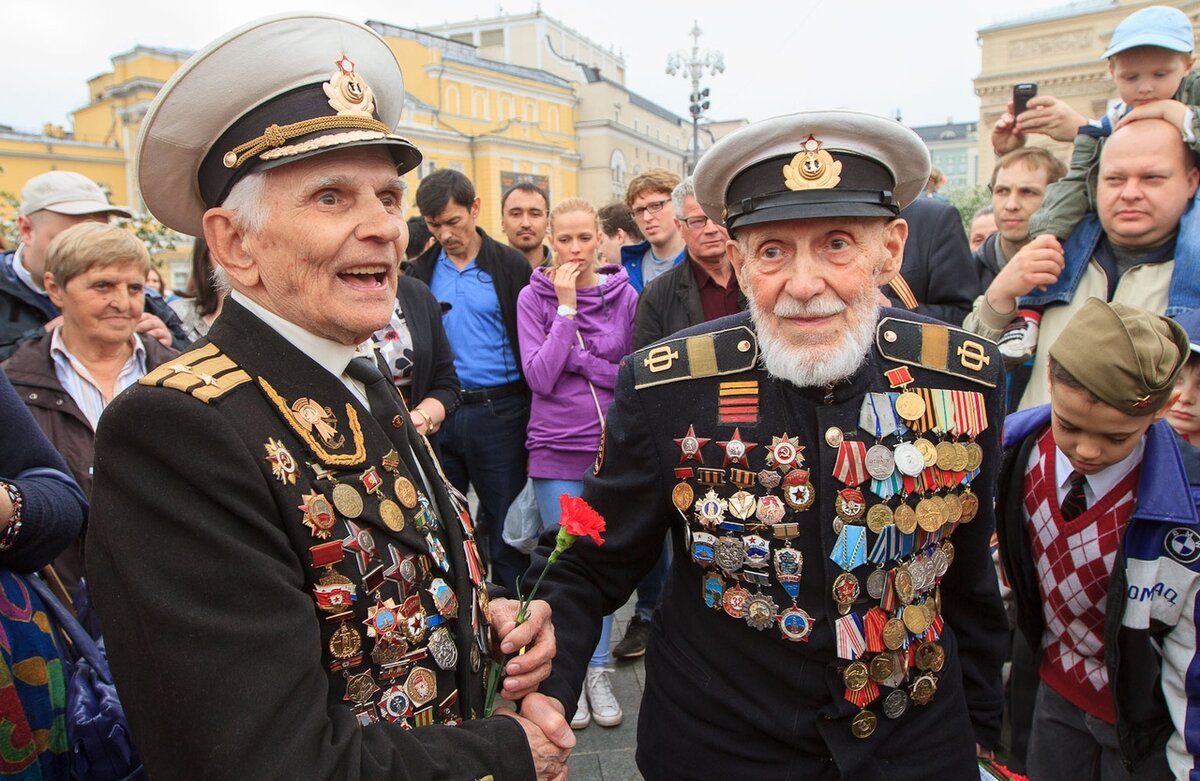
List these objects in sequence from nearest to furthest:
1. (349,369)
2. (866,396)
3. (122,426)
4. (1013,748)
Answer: (122,426) → (349,369) → (866,396) → (1013,748)

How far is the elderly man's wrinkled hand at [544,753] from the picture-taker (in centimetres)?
152

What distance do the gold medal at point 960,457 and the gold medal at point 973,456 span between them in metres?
0.01

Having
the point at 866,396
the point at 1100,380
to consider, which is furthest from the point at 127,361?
the point at 1100,380

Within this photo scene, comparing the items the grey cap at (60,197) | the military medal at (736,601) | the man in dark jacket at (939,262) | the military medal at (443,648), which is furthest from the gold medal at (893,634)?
the grey cap at (60,197)

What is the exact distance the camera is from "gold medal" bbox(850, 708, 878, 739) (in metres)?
1.81

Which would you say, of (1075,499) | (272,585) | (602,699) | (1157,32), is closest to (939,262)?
(1157,32)

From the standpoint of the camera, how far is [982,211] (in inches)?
258

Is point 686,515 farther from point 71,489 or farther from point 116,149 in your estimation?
point 116,149

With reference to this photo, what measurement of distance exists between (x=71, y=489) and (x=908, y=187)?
2.36m

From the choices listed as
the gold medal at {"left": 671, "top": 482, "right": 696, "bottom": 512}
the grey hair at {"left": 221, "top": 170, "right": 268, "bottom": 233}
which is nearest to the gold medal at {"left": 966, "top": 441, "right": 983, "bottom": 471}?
the gold medal at {"left": 671, "top": 482, "right": 696, "bottom": 512}

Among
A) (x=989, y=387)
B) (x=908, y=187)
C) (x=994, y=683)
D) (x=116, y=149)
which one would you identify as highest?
(x=116, y=149)

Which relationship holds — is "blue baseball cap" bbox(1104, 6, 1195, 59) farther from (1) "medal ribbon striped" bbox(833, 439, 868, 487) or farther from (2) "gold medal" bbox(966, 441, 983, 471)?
(1) "medal ribbon striped" bbox(833, 439, 868, 487)

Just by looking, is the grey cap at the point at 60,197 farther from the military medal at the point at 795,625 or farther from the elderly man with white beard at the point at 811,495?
the military medal at the point at 795,625

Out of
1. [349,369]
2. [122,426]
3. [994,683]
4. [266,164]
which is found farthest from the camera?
[994,683]
